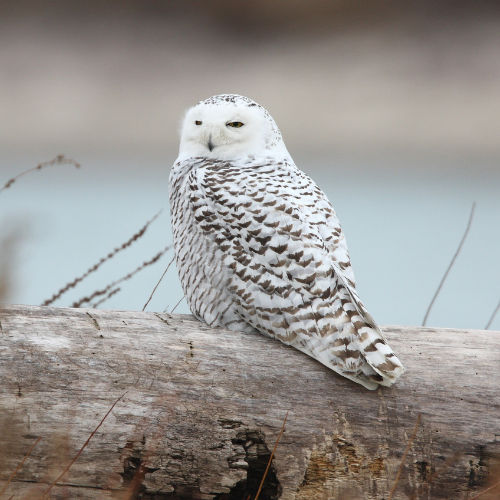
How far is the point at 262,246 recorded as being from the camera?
89.4 inches

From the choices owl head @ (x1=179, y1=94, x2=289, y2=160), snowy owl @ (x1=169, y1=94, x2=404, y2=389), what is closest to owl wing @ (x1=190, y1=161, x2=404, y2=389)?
snowy owl @ (x1=169, y1=94, x2=404, y2=389)

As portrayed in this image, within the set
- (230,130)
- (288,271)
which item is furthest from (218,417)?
(230,130)

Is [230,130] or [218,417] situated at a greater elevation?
[230,130]

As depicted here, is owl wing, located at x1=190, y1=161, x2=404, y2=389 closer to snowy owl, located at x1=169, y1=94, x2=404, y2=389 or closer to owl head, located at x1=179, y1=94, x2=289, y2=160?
snowy owl, located at x1=169, y1=94, x2=404, y2=389

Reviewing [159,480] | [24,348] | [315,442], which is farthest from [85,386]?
[315,442]

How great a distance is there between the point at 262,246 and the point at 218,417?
1.88 ft

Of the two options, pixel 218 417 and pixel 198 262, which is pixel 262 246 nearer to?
pixel 198 262

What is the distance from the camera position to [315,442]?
81.4 inches

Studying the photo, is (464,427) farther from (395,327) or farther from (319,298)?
(319,298)

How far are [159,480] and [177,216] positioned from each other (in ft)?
3.23

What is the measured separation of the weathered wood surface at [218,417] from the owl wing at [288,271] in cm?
9

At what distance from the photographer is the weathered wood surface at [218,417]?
1.97 m

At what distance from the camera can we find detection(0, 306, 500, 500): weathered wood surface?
197 centimetres

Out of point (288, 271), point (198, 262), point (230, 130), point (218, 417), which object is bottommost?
point (218, 417)
